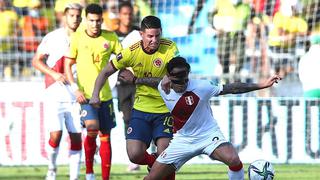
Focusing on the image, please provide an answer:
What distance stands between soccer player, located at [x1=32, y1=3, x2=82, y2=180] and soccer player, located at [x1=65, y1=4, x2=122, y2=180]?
599 millimetres

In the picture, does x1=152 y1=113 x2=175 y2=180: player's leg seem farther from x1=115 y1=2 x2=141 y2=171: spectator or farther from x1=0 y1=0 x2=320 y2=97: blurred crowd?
x1=0 y1=0 x2=320 y2=97: blurred crowd

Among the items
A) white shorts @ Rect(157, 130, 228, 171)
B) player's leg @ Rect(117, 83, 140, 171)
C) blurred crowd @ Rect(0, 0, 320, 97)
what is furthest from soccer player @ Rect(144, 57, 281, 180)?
blurred crowd @ Rect(0, 0, 320, 97)

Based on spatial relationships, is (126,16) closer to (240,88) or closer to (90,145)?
(90,145)

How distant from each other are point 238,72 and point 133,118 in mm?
6590

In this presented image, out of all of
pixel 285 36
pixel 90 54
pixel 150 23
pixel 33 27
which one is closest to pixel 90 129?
pixel 90 54

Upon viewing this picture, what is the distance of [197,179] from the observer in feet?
43.6

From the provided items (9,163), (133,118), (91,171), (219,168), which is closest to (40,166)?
(9,163)

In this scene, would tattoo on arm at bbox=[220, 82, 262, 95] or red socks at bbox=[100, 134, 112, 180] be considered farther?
red socks at bbox=[100, 134, 112, 180]

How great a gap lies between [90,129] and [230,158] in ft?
9.63

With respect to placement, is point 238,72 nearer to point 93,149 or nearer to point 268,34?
point 268,34

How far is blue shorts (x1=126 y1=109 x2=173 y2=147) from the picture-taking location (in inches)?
413

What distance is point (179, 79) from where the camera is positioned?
9.20 meters

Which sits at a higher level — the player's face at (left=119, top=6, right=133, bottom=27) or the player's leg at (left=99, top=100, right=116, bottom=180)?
the player's face at (left=119, top=6, right=133, bottom=27)

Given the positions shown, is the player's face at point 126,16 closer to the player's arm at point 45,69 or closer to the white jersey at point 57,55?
→ the white jersey at point 57,55
